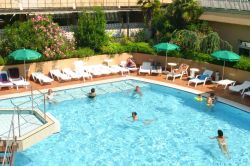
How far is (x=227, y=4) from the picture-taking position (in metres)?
25.1

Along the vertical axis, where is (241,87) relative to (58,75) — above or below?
below

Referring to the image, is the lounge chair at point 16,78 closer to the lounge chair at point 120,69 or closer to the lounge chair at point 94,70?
the lounge chair at point 94,70

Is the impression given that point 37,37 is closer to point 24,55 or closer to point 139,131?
point 24,55

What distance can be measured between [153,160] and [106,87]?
9485 mm

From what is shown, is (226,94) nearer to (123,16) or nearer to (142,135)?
(142,135)

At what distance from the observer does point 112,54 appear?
26.9 meters

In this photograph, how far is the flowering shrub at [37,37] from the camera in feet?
75.9

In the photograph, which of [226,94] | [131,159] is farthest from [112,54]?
[131,159]

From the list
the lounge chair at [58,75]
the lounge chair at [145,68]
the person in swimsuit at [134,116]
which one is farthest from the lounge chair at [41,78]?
the person in swimsuit at [134,116]

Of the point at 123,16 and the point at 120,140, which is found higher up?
the point at 123,16

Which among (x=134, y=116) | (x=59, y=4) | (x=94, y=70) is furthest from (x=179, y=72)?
(x=59, y=4)

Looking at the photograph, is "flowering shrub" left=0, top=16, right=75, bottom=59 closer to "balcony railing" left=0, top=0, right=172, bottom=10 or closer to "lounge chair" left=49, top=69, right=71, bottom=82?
"lounge chair" left=49, top=69, right=71, bottom=82

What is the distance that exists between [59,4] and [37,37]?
5302 millimetres

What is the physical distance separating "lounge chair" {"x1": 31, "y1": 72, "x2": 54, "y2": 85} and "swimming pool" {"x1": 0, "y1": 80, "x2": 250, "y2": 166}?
136 centimetres
